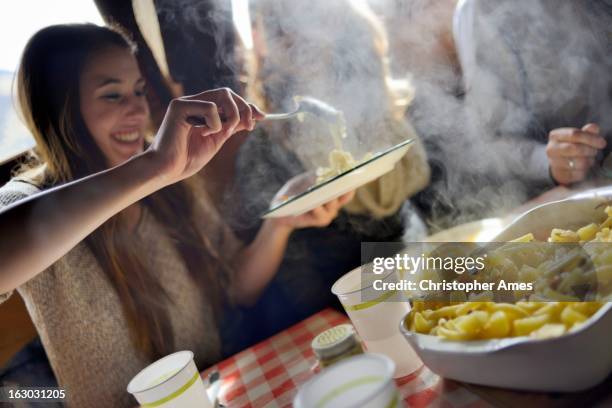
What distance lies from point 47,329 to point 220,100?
1.13 m

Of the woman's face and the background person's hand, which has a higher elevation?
the woman's face

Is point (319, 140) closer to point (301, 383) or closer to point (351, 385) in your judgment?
point (301, 383)

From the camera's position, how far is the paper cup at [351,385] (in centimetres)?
70

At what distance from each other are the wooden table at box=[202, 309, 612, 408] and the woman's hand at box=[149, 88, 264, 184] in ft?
2.35

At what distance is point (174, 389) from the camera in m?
1.05

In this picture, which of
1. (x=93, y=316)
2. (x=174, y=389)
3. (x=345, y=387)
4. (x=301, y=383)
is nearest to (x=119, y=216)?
(x=93, y=316)

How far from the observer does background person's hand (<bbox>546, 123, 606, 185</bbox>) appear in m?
1.63

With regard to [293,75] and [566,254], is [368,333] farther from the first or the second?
[293,75]

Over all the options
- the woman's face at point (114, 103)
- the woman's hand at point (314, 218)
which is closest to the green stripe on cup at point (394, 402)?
the woman's hand at point (314, 218)

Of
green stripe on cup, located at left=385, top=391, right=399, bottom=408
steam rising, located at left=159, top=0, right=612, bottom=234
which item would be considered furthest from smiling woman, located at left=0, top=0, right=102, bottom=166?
green stripe on cup, located at left=385, top=391, right=399, bottom=408

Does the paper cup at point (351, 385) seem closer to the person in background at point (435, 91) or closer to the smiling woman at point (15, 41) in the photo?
the smiling woman at point (15, 41)

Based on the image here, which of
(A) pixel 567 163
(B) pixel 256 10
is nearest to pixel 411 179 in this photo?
(A) pixel 567 163

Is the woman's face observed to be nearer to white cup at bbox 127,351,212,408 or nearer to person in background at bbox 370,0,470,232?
white cup at bbox 127,351,212,408

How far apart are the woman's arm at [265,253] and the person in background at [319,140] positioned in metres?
0.05
